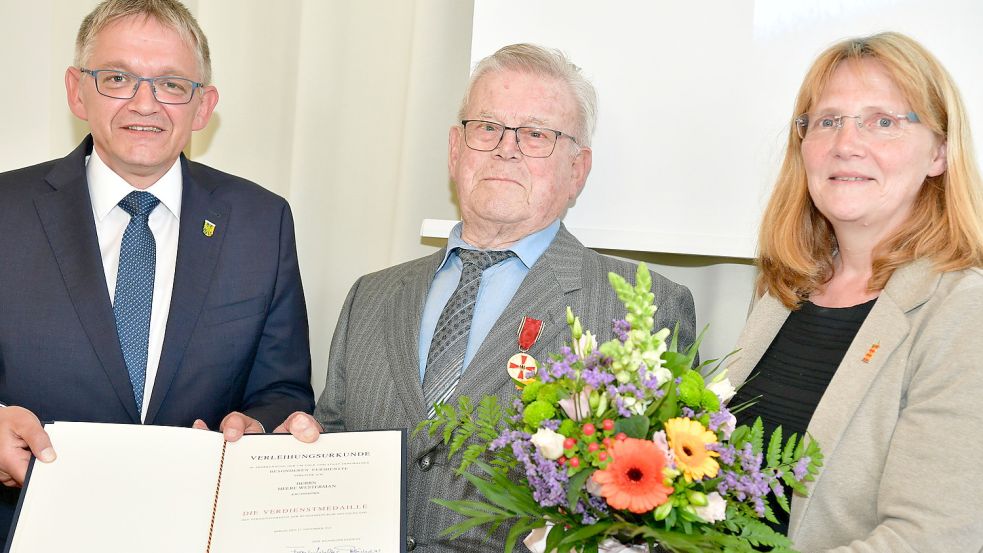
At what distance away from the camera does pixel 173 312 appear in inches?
100.0

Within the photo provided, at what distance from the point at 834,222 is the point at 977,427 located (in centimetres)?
66

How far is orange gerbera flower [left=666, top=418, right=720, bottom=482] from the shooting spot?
144 cm

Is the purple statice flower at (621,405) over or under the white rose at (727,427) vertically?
over

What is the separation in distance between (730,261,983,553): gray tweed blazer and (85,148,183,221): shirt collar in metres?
1.90

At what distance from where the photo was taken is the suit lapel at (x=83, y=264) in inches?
95.8

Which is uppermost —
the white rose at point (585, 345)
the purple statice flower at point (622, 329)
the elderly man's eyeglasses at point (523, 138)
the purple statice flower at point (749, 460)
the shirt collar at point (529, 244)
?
the elderly man's eyeglasses at point (523, 138)

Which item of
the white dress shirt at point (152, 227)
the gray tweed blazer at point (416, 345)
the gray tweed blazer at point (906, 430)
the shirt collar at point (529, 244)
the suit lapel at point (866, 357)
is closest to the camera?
the gray tweed blazer at point (906, 430)

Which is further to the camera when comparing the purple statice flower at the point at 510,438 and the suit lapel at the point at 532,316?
the suit lapel at the point at 532,316

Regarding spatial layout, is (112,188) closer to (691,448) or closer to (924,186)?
(691,448)

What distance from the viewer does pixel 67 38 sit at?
3.58 meters

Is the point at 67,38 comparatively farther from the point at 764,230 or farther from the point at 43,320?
the point at 764,230

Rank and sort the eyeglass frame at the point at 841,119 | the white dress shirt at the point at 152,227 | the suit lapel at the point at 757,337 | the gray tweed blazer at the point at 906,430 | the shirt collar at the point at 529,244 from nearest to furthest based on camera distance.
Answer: the gray tweed blazer at the point at 906,430
the eyeglass frame at the point at 841,119
the suit lapel at the point at 757,337
the white dress shirt at the point at 152,227
the shirt collar at the point at 529,244

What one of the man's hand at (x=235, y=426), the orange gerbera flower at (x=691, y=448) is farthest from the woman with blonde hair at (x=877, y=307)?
the man's hand at (x=235, y=426)

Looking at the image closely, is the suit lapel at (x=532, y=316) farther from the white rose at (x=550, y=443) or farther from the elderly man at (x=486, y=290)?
the white rose at (x=550, y=443)
